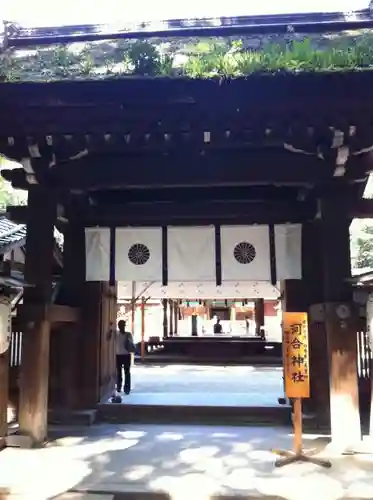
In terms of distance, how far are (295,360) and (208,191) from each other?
128 inches

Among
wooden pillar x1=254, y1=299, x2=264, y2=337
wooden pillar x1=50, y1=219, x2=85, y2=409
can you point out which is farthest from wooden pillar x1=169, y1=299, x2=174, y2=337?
wooden pillar x1=50, y1=219, x2=85, y2=409

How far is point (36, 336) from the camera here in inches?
246

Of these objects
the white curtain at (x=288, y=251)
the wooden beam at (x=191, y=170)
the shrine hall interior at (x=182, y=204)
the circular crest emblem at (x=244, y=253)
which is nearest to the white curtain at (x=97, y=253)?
the shrine hall interior at (x=182, y=204)

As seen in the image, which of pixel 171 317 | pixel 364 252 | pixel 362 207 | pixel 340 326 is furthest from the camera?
pixel 171 317

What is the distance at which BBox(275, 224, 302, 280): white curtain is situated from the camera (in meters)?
7.41

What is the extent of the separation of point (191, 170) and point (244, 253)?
1.77 m

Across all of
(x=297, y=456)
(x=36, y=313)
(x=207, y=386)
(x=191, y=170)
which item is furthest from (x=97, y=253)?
(x=207, y=386)

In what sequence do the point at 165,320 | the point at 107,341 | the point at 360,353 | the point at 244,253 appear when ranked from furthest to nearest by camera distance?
the point at 165,320 → the point at 107,341 → the point at 244,253 → the point at 360,353

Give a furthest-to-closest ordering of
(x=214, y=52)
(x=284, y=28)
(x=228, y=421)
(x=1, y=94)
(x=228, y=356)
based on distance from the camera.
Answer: (x=228, y=356)
(x=228, y=421)
(x=284, y=28)
(x=214, y=52)
(x=1, y=94)

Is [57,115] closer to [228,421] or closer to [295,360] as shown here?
[295,360]

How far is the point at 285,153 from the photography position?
628cm

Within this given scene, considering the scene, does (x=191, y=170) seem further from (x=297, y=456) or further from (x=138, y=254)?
(x=297, y=456)

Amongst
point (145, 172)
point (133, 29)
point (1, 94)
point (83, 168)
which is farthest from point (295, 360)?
point (133, 29)

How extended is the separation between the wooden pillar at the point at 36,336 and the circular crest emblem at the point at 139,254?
57.4 inches
